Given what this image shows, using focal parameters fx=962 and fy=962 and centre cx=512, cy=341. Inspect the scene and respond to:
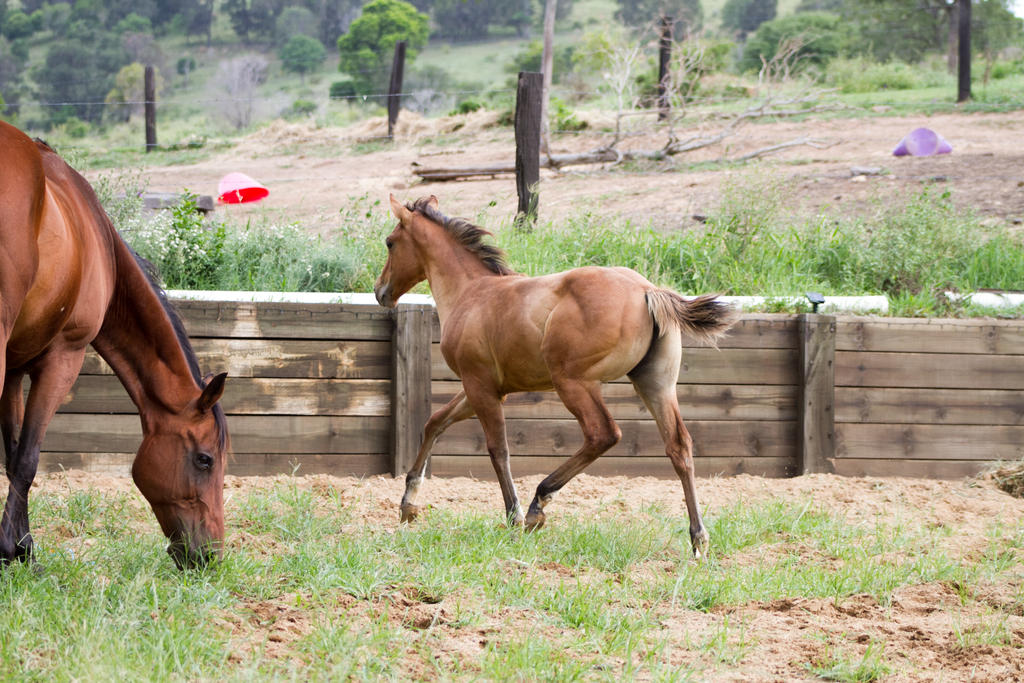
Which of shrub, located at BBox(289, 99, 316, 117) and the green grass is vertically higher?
shrub, located at BBox(289, 99, 316, 117)

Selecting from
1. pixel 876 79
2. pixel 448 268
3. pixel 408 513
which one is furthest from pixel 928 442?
pixel 876 79

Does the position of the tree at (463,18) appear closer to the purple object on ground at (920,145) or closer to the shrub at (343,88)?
the shrub at (343,88)

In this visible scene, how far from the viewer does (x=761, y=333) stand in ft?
21.5

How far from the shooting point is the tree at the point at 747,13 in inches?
2655

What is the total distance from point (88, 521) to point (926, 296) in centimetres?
597

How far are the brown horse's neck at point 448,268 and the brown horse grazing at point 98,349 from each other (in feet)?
5.44

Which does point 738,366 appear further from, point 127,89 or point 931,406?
point 127,89

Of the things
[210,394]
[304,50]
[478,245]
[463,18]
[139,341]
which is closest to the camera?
[210,394]

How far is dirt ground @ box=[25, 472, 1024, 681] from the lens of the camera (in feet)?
9.91

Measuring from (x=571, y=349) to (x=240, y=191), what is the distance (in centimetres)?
905

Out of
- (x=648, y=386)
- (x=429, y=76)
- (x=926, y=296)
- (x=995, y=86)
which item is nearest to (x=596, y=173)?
(x=926, y=296)

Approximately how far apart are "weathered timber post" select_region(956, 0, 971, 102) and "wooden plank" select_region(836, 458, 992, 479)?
13.6 metres

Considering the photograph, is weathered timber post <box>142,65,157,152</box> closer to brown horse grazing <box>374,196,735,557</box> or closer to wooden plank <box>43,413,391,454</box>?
wooden plank <box>43,413,391,454</box>

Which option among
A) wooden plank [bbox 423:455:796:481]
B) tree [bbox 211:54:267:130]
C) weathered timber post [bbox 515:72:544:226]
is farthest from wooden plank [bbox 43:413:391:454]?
tree [bbox 211:54:267:130]
